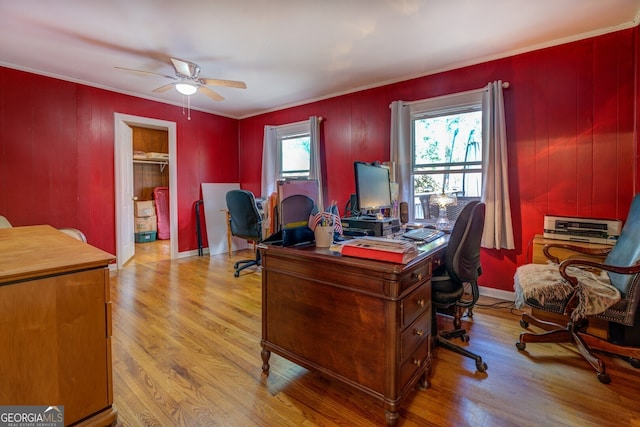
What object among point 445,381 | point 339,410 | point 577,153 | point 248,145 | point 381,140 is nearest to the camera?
point 339,410

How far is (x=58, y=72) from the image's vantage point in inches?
140

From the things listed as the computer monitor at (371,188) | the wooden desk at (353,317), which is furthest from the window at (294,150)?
the wooden desk at (353,317)

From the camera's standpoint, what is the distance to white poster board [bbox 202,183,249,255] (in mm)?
5198

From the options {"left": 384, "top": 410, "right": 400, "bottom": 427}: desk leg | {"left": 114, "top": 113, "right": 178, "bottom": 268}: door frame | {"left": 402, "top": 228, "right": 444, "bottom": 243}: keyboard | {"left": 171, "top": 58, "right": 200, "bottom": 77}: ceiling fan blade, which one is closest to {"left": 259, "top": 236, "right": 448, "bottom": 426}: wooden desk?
{"left": 384, "top": 410, "right": 400, "bottom": 427}: desk leg

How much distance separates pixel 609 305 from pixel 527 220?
1.34 m

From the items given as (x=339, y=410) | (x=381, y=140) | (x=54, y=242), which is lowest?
(x=339, y=410)

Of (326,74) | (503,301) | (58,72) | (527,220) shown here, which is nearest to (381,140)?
(326,74)

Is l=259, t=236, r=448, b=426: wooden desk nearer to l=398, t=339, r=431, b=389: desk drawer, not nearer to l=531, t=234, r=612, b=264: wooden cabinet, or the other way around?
l=398, t=339, r=431, b=389: desk drawer

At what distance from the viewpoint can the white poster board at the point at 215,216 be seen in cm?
520

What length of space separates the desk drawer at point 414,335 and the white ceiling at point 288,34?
221 centimetres

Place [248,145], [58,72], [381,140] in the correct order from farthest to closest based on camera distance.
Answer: [248,145], [381,140], [58,72]

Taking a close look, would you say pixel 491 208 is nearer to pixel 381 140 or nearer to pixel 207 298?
pixel 381 140

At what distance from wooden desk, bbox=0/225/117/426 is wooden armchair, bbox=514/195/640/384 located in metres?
2.45

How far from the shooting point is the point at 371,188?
2.21 meters
